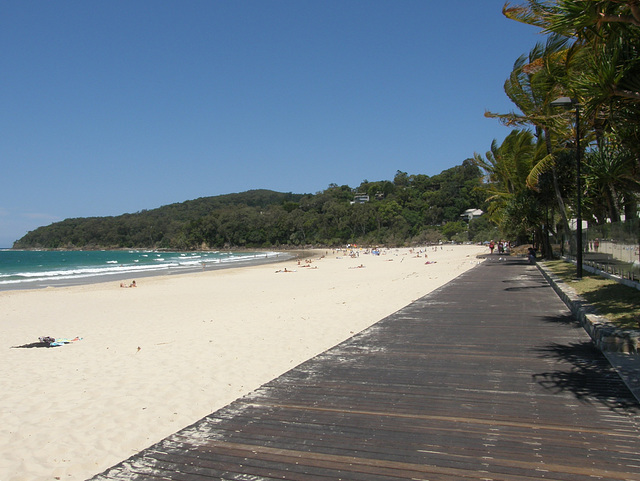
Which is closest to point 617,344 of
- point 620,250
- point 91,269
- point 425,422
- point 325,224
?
point 425,422

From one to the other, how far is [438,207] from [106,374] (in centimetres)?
10324

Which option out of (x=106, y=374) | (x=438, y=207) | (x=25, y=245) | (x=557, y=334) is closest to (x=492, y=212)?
(x=557, y=334)

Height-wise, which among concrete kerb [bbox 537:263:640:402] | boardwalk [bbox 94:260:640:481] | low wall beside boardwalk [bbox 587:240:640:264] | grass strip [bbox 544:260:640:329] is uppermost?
low wall beside boardwalk [bbox 587:240:640:264]

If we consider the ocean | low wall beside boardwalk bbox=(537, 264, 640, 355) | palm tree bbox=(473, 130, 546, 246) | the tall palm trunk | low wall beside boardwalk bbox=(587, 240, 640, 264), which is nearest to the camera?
low wall beside boardwalk bbox=(537, 264, 640, 355)

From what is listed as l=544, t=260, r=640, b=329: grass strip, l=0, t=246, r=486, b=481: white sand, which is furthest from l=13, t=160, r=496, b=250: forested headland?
l=0, t=246, r=486, b=481: white sand

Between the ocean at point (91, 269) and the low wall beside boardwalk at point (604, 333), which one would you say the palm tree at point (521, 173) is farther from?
the ocean at point (91, 269)

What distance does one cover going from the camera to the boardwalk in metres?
3.06

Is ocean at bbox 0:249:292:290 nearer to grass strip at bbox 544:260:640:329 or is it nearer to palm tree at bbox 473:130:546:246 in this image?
palm tree at bbox 473:130:546:246

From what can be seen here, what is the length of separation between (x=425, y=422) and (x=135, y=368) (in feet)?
13.9

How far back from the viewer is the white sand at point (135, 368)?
3.98 metres

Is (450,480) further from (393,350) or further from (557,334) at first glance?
(557,334)

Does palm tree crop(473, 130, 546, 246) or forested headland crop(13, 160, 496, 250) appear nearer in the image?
palm tree crop(473, 130, 546, 246)

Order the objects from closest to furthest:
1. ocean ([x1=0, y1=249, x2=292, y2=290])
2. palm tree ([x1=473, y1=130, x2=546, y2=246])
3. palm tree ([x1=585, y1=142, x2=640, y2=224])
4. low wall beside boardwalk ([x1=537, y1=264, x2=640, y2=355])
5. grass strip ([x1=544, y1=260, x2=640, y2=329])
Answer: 1. low wall beside boardwalk ([x1=537, y1=264, x2=640, y2=355])
2. grass strip ([x1=544, y1=260, x2=640, y2=329])
3. palm tree ([x1=585, y1=142, x2=640, y2=224])
4. palm tree ([x1=473, y1=130, x2=546, y2=246])
5. ocean ([x1=0, y1=249, x2=292, y2=290])

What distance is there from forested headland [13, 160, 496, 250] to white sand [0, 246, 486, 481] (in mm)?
62165
